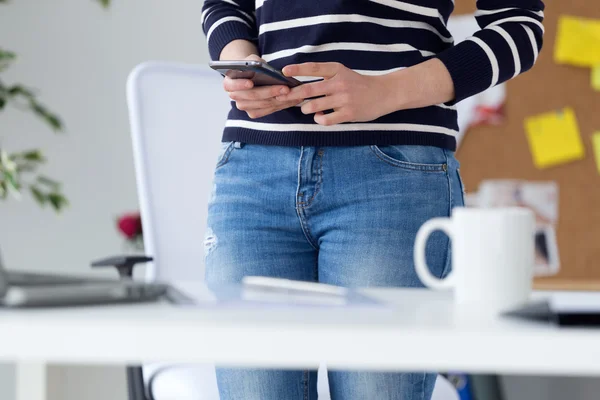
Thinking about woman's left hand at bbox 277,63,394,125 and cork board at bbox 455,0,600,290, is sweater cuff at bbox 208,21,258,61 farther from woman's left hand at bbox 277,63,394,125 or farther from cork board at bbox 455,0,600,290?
cork board at bbox 455,0,600,290

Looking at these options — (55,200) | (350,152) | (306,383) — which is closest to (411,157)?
(350,152)

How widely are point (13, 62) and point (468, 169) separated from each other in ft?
4.94

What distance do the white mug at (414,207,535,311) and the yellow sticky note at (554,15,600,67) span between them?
1.69m

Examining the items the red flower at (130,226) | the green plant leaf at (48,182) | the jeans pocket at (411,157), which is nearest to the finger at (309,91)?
the jeans pocket at (411,157)

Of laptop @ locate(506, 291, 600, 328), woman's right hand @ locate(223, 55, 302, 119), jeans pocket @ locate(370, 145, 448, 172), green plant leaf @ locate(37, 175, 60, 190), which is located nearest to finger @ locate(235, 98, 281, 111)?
woman's right hand @ locate(223, 55, 302, 119)

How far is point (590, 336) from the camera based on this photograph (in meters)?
0.40

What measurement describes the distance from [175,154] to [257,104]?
0.60m

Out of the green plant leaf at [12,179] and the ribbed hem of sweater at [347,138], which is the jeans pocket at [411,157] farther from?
the green plant leaf at [12,179]

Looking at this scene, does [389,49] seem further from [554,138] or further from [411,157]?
[554,138]

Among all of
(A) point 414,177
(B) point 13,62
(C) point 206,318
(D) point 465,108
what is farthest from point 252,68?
(B) point 13,62

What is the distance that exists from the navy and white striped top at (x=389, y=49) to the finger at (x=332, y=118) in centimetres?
5

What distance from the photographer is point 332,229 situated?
894 mm

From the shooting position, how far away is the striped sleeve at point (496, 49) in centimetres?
90

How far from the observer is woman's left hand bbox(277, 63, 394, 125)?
84cm
